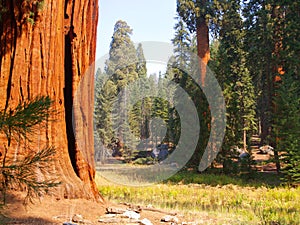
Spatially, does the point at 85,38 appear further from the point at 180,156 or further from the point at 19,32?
the point at 180,156

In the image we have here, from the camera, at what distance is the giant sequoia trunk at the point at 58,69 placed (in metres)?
5.38

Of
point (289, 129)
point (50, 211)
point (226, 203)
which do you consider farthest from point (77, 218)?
point (289, 129)

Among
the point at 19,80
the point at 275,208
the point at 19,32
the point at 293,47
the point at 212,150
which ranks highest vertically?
the point at 293,47

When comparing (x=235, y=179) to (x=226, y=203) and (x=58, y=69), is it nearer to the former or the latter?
(x=226, y=203)

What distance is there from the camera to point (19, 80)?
5332 mm

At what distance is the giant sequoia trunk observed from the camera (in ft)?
17.7

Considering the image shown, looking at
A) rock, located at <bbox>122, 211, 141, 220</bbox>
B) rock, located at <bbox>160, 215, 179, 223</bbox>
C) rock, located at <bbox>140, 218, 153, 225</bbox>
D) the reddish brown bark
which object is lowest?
rock, located at <bbox>160, 215, 179, 223</bbox>

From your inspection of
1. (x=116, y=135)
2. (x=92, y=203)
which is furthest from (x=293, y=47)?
(x=116, y=135)

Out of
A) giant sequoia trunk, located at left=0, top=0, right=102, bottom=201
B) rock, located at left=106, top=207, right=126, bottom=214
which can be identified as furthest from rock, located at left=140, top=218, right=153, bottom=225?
giant sequoia trunk, located at left=0, top=0, right=102, bottom=201

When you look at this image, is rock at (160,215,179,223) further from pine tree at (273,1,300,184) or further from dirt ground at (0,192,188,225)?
pine tree at (273,1,300,184)

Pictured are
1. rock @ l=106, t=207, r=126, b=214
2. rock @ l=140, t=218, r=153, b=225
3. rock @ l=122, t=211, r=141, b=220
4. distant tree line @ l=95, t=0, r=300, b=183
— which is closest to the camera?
rock @ l=140, t=218, r=153, b=225

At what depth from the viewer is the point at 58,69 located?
5.77 meters

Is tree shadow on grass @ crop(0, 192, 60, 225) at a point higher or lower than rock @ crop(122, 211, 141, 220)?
higher

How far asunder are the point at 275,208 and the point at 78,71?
17.5 ft
